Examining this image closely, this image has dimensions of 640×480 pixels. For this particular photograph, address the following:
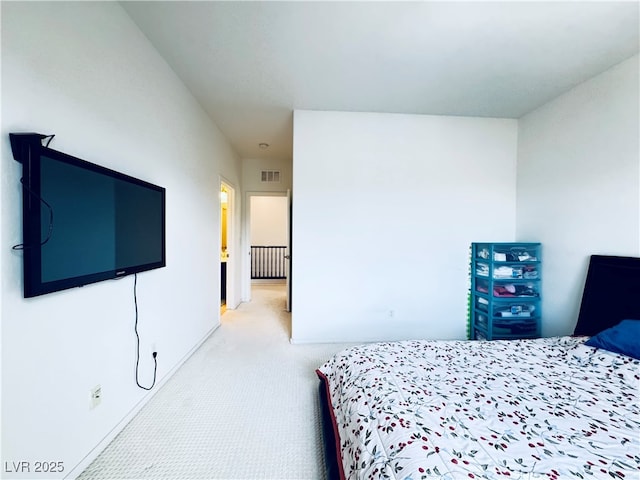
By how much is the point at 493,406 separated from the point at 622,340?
1.29 m

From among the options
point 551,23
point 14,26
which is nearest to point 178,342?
point 14,26

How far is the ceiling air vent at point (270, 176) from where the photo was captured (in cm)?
514

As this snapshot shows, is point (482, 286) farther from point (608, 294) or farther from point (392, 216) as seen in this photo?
point (392, 216)

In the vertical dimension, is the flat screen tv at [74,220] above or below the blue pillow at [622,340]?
above

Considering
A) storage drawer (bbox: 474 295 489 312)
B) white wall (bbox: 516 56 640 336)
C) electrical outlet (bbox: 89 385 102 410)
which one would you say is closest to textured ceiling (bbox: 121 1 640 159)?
white wall (bbox: 516 56 640 336)

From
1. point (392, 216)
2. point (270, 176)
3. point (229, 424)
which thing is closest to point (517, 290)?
point (392, 216)

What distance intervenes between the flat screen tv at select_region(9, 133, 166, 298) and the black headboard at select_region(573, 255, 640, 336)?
3.60m

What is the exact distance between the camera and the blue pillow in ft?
5.58

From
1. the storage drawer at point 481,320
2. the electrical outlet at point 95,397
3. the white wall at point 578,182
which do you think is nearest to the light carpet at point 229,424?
the electrical outlet at point 95,397

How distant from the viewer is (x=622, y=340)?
5.77ft

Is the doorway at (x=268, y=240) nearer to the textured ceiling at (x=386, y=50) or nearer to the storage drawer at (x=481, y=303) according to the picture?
the textured ceiling at (x=386, y=50)

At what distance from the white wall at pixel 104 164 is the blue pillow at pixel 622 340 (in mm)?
3182

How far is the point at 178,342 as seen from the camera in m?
2.51

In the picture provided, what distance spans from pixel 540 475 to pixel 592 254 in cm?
239
